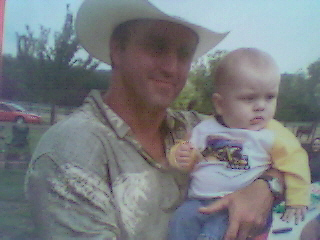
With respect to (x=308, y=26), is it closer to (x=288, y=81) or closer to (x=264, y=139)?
(x=288, y=81)

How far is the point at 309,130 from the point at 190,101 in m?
0.43

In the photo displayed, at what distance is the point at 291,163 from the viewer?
4.25ft

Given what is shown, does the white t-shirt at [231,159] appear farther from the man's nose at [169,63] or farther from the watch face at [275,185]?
the man's nose at [169,63]

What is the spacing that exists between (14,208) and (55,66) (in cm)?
→ 51

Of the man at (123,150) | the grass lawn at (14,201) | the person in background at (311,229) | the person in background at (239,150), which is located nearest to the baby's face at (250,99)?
the person in background at (239,150)

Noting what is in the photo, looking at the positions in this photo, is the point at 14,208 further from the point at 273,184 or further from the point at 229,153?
the point at 273,184

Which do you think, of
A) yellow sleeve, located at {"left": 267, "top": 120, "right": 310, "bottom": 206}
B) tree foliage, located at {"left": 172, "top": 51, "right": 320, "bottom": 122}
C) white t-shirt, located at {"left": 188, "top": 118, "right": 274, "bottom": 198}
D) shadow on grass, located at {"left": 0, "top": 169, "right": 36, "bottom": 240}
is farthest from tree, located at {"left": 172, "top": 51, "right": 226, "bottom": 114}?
shadow on grass, located at {"left": 0, "top": 169, "right": 36, "bottom": 240}

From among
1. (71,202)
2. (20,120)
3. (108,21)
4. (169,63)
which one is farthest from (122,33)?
Result: (71,202)

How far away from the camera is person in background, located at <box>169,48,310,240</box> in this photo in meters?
1.26

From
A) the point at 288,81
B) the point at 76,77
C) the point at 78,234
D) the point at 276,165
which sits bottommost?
the point at 78,234

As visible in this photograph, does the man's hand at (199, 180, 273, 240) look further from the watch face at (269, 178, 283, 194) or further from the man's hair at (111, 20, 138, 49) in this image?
the man's hair at (111, 20, 138, 49)

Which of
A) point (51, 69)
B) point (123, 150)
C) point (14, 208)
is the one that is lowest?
point (14, 208)

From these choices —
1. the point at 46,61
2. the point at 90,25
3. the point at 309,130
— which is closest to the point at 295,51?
the point at 309,130

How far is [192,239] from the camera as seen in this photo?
4.25 feet
